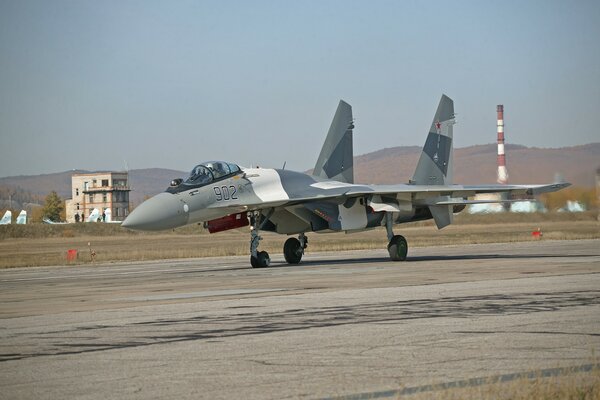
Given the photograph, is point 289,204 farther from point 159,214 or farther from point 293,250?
point 159,214

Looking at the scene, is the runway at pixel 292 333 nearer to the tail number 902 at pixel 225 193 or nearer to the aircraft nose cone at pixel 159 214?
the aircraft nose cone at pixel 159 214

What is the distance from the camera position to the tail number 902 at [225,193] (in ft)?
86.0

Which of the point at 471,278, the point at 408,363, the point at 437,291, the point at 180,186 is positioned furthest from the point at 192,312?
the point at 180,186

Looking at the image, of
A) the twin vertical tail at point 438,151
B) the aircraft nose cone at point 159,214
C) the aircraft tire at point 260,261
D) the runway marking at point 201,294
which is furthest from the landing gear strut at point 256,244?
the runway marking at point 201,294

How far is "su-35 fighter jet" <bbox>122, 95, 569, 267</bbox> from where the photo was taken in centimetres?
2540

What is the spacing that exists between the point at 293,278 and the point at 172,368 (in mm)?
12955

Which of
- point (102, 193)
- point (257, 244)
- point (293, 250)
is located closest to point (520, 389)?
point (257, 244)

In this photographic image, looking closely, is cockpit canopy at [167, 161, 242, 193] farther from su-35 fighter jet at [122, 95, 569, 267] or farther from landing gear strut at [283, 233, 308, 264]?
landing gear strut at [283, 233, 308, 264]

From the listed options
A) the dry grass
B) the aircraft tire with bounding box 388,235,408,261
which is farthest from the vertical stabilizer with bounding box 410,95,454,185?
the dry grass

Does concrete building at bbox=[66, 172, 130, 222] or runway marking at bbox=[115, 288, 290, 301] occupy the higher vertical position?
concrete building at bbox=[66, 172, 130, 222]

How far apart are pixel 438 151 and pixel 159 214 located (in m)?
12.0

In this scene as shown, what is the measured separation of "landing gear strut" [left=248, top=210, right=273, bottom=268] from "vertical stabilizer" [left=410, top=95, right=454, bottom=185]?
23.7 feet

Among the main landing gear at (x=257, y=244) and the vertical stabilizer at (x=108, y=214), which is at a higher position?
the vertical stabilizer at (x=108, y=214)

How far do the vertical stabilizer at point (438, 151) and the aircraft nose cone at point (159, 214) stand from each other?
10680 mm
